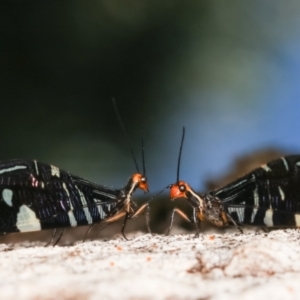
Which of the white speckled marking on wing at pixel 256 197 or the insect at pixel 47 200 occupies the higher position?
the insect at pixel 47 200

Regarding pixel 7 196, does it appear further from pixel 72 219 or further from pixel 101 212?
pixel 101 212

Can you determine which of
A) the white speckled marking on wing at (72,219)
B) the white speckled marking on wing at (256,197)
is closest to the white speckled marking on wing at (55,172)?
the white speckled marking on wing at (72,219)

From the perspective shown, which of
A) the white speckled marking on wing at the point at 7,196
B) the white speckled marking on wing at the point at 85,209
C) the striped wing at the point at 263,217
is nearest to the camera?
the white speckled marking on wing at the point at 7,196

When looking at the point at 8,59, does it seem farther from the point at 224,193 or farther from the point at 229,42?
the point at 224,193

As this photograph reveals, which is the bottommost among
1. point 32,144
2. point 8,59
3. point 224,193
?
point 224,193

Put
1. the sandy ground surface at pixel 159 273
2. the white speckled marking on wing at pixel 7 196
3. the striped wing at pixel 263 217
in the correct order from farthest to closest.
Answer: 1. the striped wing at pixel 263 217
2. the white speckled marking on wing at pixel 7 196
3. the sandy ground surface at pixel 159 273

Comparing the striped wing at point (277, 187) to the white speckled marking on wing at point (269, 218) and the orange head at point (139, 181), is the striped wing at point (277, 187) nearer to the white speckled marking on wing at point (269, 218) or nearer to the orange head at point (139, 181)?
the white speckled marking on wing at point (269, 218)

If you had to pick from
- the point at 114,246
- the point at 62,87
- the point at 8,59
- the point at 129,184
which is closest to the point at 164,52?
the point at 62,87
